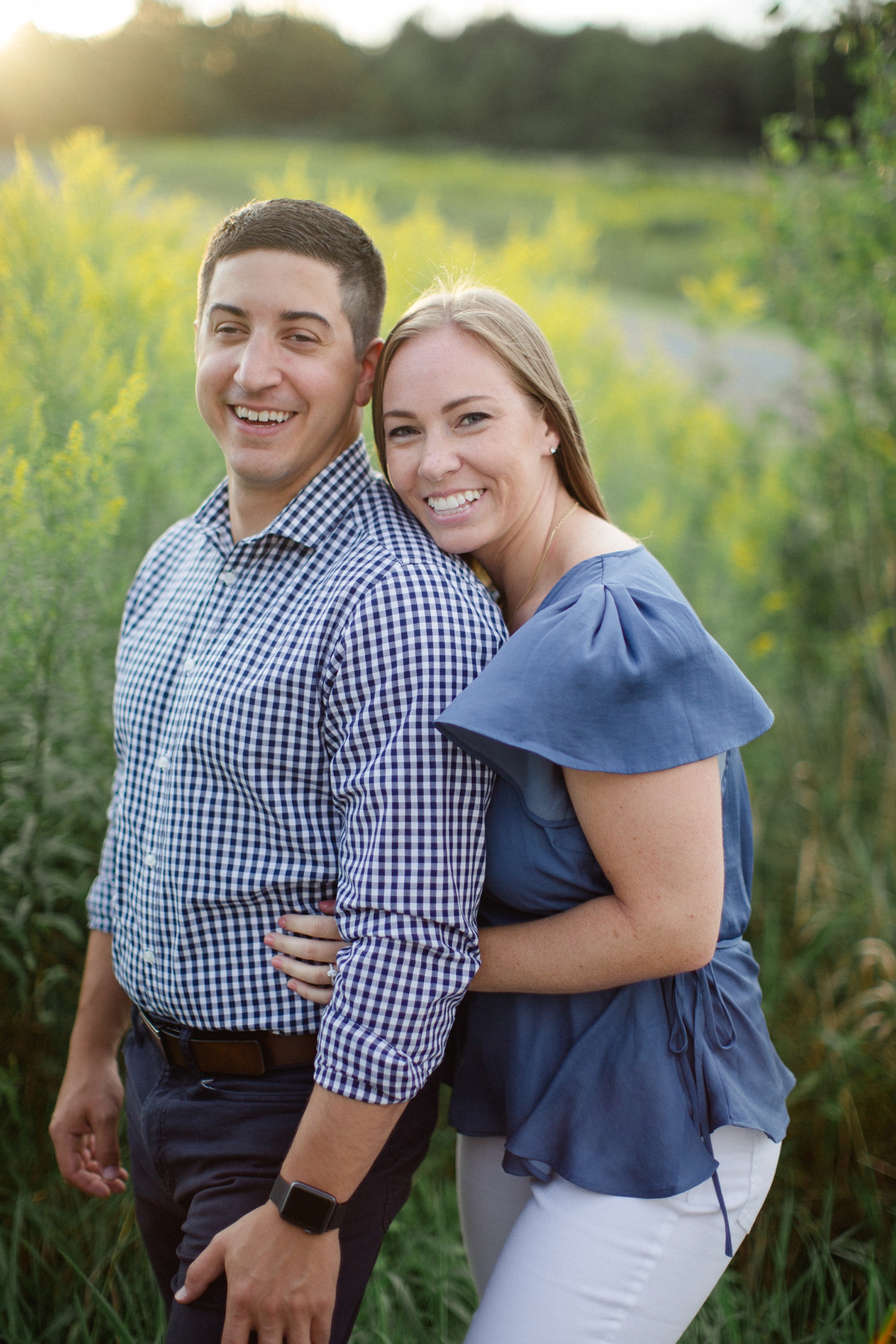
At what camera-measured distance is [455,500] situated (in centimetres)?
161

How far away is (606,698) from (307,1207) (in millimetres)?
796

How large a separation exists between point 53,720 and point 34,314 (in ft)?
3.79

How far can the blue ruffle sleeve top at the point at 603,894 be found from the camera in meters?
1.30

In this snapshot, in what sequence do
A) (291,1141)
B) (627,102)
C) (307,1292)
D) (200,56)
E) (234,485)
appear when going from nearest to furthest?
(307,1292)
(291,1141)
(234,485)
(200,56)
(627,102)

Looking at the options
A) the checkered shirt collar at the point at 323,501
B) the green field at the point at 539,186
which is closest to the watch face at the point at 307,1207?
the checkered shirt collar at the point at 323,501

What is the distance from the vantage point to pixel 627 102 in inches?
1097

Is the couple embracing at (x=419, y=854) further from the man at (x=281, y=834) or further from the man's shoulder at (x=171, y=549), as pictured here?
the man's shoulder at (x=171, y=549)

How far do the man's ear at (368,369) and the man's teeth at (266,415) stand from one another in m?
0.16

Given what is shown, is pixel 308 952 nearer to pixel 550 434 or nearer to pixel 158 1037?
pixel 158 1037

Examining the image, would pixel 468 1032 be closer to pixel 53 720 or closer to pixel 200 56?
pixel 53 720

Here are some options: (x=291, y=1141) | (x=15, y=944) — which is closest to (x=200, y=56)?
(x=15, y=944)

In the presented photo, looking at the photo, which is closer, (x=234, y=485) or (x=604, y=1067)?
(x=604, y=1067)

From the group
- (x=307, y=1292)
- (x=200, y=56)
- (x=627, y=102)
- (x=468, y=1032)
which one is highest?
(x=627, y=102)

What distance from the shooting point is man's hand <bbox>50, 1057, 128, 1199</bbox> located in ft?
6.15
